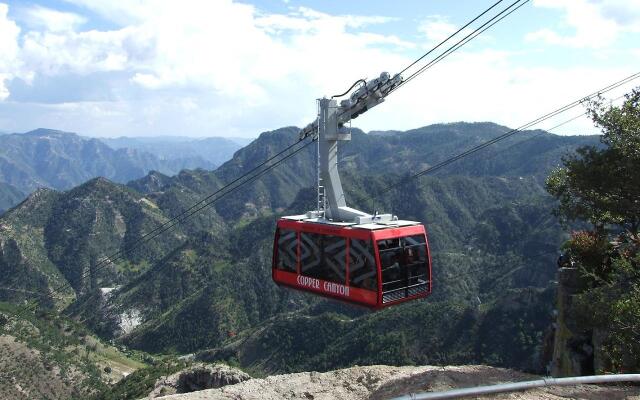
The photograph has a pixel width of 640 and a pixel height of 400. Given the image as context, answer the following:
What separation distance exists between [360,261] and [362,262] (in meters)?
0.09

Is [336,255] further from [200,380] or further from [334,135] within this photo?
[200,380]

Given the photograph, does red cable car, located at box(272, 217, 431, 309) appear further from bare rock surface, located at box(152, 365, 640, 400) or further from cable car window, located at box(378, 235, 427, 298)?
bare rock surface, located at box(152, 365, 640, 400)

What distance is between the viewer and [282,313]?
178125 millimetres

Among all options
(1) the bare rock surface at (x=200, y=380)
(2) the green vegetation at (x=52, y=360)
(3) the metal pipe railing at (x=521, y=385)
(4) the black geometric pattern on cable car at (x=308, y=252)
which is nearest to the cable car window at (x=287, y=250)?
(4) the black geometric pattern on cable car at (x=308, y=252)

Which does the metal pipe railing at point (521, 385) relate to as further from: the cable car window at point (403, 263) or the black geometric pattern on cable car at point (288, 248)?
Answer: the black geometric pattern on cable car at point (288, 248)

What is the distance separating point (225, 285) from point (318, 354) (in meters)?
71.4

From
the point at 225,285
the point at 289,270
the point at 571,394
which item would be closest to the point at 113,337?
the point at 225,285

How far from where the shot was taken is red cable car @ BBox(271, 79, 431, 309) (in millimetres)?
16984

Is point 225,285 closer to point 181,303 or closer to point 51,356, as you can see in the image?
point 181,303

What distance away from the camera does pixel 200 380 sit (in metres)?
60.5

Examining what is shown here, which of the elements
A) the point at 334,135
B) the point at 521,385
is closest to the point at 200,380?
the point at 334,135

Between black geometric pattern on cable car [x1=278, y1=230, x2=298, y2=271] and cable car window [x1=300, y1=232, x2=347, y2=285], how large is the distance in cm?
41

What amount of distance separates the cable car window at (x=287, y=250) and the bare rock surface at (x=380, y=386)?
4.76 metres

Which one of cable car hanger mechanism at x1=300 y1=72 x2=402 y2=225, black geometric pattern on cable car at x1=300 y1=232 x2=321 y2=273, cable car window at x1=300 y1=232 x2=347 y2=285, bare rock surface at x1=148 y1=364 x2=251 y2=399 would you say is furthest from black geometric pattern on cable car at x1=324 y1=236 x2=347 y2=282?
bare rock surface at x1=148 y1=364 x2=251 y2=399
